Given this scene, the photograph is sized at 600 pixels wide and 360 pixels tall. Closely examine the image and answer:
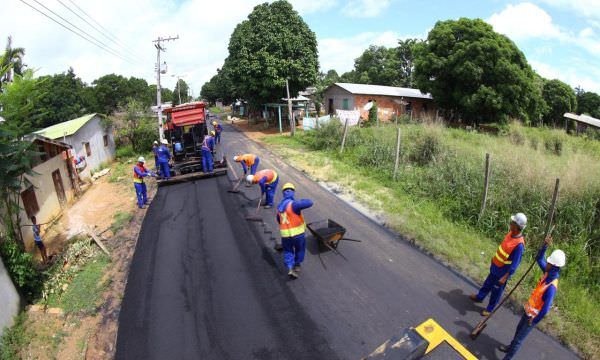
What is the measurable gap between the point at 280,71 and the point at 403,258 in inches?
820

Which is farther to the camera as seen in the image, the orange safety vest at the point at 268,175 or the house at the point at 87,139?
the house at the point at 87,139

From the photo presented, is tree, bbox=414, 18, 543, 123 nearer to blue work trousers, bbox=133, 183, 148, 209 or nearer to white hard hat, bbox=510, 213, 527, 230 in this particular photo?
white hard hat, bbox=510, 213, 527, 230

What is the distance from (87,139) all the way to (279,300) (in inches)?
619

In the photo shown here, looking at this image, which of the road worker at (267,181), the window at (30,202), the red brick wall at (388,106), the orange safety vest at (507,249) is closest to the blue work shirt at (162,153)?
the window at (30,202)

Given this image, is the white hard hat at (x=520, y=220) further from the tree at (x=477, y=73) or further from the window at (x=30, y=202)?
the tree at (x=477, y=73)

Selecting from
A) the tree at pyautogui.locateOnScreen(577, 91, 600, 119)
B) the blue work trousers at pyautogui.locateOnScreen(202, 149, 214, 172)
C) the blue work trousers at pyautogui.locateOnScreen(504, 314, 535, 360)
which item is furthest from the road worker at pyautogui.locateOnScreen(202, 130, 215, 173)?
the tree at pyautogui.locateOnScreen(577, 91, 600, 119)

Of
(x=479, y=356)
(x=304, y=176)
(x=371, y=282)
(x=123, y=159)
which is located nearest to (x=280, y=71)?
(x=123, y=159)

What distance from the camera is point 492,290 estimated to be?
5.23 meters

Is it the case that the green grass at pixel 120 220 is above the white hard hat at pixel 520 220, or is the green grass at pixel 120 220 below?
below

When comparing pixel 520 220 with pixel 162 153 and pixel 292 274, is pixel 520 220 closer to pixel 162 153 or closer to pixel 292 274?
pixel 292 274

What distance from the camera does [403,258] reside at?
698cm

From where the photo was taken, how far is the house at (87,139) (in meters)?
15.1

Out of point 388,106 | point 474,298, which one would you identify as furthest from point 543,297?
point 388,106

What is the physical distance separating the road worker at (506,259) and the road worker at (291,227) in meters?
3.04
